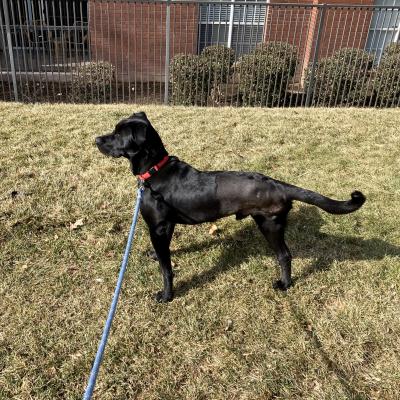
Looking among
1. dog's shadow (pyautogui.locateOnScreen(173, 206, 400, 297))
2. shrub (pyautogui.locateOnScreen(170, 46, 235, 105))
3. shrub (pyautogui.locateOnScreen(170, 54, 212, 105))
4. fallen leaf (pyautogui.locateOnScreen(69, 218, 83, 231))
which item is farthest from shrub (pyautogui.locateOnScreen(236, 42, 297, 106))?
fallen leaf (pyautogui.locateOnScreen(69, 218, 83, 231))

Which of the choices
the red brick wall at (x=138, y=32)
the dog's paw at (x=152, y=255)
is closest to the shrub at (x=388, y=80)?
the red brick wall at (x=138, y=32)

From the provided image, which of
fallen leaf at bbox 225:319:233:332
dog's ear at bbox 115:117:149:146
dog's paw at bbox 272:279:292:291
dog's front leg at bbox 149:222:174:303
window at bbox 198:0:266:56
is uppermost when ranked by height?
window at bbox 198:0:266:56

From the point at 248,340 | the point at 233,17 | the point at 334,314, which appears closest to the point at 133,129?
the point at 248,340

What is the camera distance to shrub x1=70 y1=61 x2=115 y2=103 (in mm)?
9219

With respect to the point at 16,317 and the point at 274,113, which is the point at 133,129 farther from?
the point at 274,113

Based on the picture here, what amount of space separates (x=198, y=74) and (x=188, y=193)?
689cm

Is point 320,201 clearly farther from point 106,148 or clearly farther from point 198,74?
point 198,74

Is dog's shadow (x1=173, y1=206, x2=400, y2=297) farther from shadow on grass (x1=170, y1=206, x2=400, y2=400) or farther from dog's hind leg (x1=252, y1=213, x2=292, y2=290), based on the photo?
dog's hind leg (x1=252, y1=213, x2=292, y2=290)

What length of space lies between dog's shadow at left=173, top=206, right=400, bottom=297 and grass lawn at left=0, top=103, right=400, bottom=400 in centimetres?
2

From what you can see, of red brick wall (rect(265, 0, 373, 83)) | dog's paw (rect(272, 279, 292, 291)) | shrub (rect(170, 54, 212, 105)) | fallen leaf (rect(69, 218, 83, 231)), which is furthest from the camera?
red brick wall (rect(265, 0, 373, 83))

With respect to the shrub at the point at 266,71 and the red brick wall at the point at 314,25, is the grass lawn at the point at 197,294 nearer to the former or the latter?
the shrub at the point at 266,71

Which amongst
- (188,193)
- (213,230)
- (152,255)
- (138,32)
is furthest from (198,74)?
(188,193)

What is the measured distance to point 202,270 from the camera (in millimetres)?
3588

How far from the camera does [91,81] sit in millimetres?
9141
